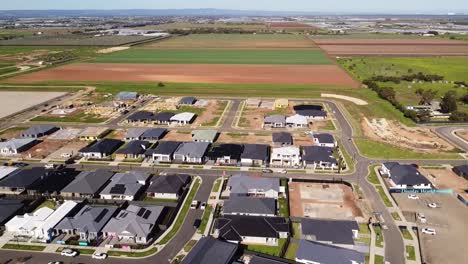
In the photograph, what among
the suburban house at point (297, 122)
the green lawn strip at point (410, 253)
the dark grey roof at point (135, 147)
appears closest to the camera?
the green lawn strip at point (410, 253)

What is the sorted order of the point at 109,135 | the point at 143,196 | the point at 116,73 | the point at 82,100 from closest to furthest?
the point at 143,196
the point at 109,135
the point at 82,100
the point at 116,73

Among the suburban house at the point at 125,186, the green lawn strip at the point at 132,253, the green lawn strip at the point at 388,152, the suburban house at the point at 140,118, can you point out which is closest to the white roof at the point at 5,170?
the suburban house at the point at 125,186

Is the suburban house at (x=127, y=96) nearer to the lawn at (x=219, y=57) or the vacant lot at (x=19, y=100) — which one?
the vacant lot at (x=19, y=100)

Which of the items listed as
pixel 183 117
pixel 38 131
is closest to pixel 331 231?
pixel 183 117

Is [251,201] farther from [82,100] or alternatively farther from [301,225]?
[82,100]

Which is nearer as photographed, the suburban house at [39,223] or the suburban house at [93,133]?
the suburban house at [39,223]

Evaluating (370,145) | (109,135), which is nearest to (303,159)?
(370,145)

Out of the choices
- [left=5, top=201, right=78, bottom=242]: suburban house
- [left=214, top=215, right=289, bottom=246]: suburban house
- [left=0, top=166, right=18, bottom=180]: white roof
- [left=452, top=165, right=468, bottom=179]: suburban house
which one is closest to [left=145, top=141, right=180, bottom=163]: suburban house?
[left=5, top=201, right=78, bottom=242]: suburban house
